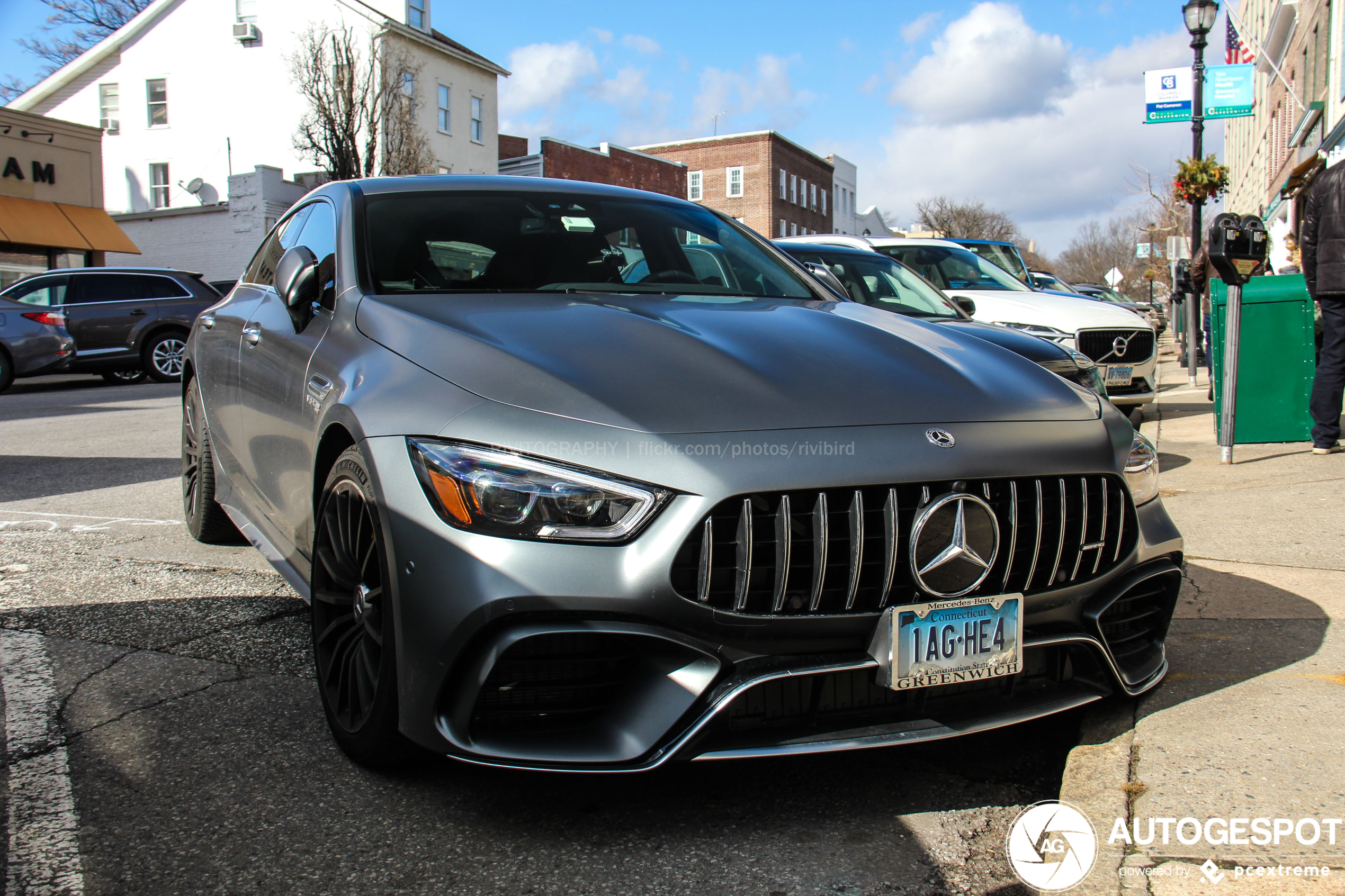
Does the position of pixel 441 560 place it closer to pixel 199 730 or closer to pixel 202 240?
pixel 199 730

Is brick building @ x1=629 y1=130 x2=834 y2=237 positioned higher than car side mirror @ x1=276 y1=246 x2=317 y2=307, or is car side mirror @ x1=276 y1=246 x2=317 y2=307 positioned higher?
brick building @ x1=629 y1=130 x2=834 y2=237

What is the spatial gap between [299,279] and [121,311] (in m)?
14.8

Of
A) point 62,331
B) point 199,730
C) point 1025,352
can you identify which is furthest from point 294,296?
point 62,331

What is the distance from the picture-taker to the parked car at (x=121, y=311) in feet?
51.8

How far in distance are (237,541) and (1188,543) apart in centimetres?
440

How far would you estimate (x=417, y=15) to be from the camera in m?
33.8

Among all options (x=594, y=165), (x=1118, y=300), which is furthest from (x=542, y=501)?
(x=594, y=165)

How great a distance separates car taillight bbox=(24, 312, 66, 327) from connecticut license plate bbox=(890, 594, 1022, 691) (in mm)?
16219

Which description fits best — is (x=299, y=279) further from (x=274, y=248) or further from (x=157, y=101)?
(x=157, y=101)

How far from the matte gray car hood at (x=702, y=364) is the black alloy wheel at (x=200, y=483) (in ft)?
7.51

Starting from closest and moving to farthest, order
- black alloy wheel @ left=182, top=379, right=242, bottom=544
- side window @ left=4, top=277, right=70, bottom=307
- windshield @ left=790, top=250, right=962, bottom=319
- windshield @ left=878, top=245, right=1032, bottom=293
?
black alloy wheel @ left=182, top=379, right=242, bottom=544
windshield @ left=790, top=250, right=962, bottom=319
windshield @ left=878, top=245, right=1032, bottom=293
side window @ left=4, top=277, right=70, bottom=307

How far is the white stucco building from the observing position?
3281cm

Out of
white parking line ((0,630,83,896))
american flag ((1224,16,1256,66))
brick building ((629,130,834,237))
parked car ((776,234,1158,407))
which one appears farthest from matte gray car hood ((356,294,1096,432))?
brick building ((629,130,834,237))

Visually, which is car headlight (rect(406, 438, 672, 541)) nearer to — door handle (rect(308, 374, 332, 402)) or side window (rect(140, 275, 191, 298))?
door handle (rect(308, 374, 332, 402))
